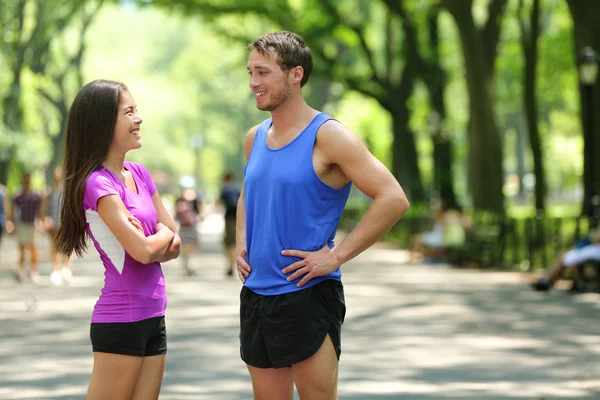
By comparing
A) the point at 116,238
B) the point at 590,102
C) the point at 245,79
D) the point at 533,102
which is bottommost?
the point at 245,79

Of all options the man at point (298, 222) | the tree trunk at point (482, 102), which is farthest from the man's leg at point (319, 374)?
the tree trunk at point (482, 102)

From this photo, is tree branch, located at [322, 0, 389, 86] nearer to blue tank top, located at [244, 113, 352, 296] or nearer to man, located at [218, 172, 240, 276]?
man, located at [218, 172, 240, 276]

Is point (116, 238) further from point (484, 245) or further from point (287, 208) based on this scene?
point (484, 245)

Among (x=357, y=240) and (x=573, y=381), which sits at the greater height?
(x=357, y=240)

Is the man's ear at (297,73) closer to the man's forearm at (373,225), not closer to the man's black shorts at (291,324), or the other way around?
the man's forearm at (373,225)

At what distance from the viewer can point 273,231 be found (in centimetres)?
454

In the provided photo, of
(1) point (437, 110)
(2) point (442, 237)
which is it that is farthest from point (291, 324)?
(1) point (437, 110)

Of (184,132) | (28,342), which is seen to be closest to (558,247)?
(28,342)

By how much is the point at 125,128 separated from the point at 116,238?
41 centimetres

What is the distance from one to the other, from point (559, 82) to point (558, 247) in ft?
81.2

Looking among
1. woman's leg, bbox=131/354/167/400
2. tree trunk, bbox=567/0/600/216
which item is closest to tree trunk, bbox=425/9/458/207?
tree trunk, bbox=567/0/600/216

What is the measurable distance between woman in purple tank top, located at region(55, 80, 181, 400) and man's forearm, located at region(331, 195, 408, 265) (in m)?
0.66

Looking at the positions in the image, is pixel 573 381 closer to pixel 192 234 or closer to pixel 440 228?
pixel 192 234

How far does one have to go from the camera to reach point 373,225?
14.9 feet
